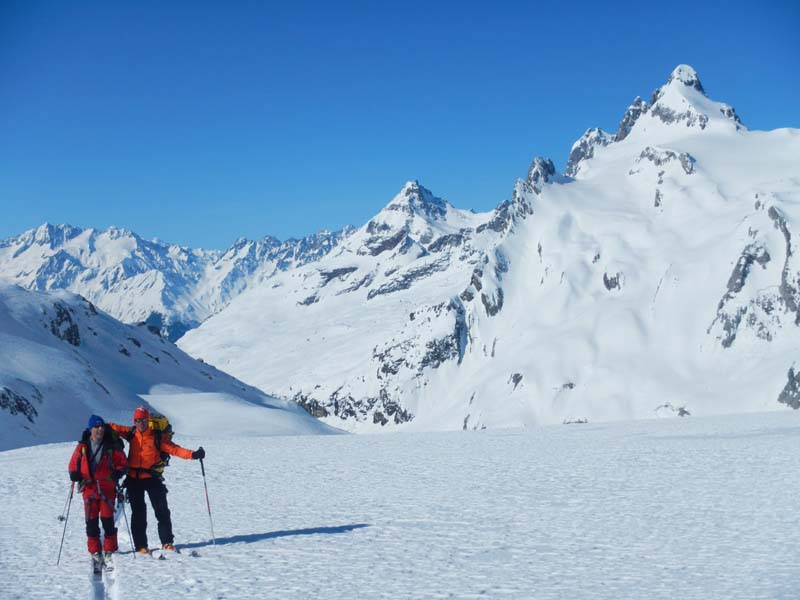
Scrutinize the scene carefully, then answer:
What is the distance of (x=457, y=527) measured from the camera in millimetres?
13922

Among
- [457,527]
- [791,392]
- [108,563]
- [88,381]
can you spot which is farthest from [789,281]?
[108,563]

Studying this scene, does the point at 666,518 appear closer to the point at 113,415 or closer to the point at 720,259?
the point at 113,415

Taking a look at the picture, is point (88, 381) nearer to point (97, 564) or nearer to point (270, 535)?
point (270, 535)

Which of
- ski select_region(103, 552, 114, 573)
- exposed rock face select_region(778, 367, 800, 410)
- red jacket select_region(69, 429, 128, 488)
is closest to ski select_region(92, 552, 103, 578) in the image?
ski select_region(103, 552, 114, 573)

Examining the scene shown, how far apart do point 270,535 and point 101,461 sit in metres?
3.35

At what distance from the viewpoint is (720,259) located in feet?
629

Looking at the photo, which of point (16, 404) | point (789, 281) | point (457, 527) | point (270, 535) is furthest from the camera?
point (789, 281)

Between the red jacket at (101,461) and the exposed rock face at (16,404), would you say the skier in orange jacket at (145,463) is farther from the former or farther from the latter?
the exposed rock face at (16,404)

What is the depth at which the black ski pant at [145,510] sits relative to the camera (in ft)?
42.0

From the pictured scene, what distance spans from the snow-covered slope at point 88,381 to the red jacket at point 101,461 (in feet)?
177

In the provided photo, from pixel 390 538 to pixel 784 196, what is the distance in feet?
659

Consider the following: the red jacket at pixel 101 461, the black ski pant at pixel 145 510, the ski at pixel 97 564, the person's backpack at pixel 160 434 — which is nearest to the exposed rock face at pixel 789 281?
the person's backpack at pixel 160 434

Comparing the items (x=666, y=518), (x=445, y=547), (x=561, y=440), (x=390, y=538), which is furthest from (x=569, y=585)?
(x=561, y=440)

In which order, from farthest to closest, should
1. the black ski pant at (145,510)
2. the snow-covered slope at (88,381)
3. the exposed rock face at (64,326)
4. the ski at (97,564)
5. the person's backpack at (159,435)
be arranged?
the exposed rock face at (64,326) → the snow-covered slope at (88,381) → the person's backpack at (159,435) → the black ski pant at (145,510) → the ski at (97,564)
